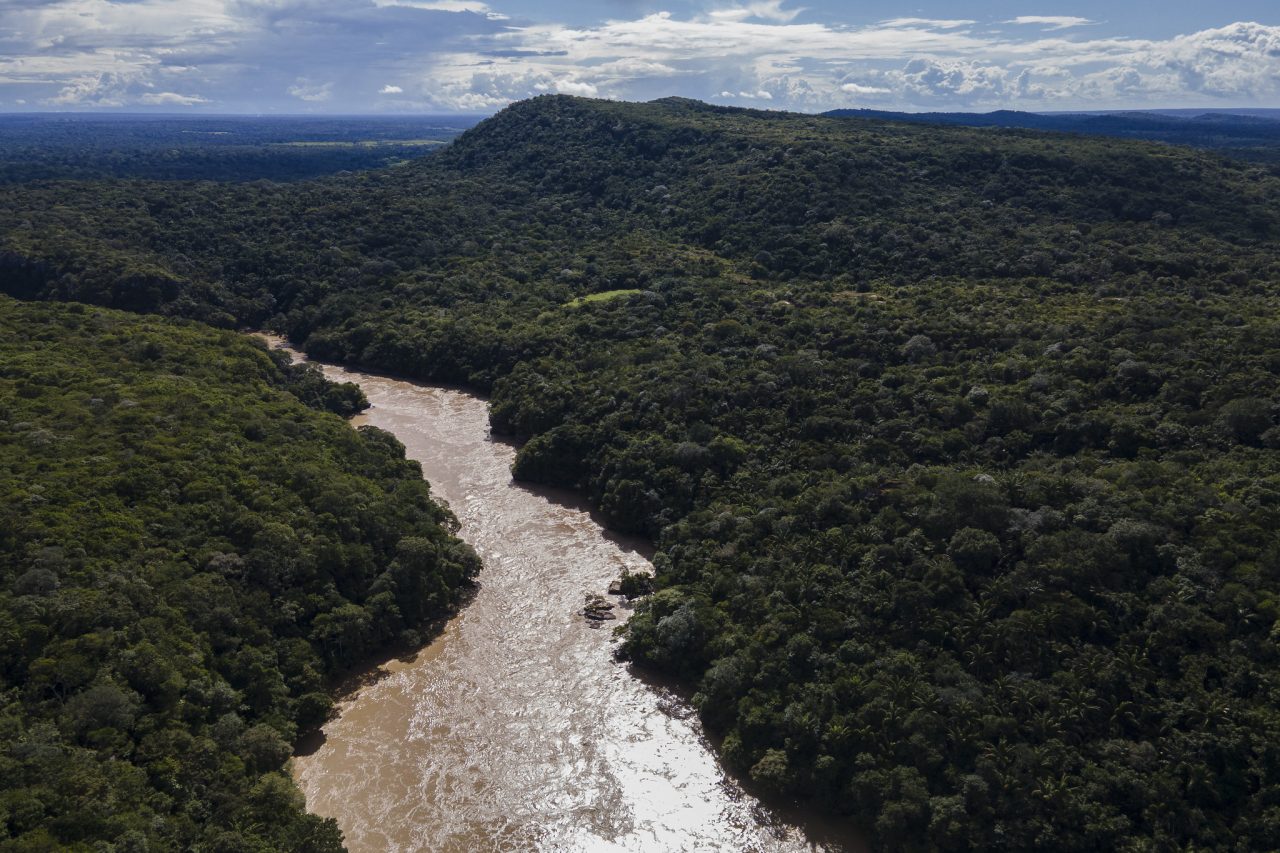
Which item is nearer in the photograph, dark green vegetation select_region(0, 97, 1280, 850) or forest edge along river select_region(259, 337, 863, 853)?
dark green vegetation select_region(0, 97, 1280, 850)

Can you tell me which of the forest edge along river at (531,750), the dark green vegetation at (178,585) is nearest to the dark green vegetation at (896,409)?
the forest edge along river at (531,750)

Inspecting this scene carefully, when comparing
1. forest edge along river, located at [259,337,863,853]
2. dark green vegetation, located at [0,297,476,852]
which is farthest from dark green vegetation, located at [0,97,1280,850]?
dark green vegetation, located at [0,297,476,852]

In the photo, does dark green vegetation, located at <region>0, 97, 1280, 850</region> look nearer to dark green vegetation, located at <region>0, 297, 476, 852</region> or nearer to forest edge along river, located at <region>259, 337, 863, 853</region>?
forest edge along river, located at <region>259, 337, 863, 853</region>

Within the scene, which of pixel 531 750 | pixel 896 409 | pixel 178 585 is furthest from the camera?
pixel 896 409

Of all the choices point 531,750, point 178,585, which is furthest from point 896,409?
point 178,585

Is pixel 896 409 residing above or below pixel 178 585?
above

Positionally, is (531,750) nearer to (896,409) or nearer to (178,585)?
(178,585)

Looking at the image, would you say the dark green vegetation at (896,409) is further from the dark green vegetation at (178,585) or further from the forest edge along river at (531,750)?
the dark green vegetation at (178,585)
